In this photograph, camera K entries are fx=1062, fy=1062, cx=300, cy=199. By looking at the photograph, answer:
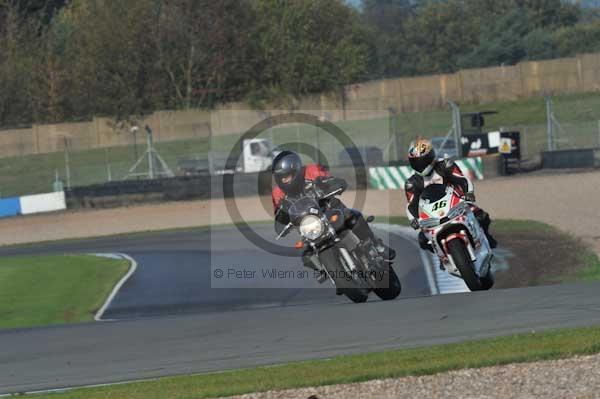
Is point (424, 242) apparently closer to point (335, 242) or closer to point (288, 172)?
point (335, 242)

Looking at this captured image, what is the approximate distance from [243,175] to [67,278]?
13756 millimetres

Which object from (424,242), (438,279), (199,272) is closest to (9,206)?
(199,272)

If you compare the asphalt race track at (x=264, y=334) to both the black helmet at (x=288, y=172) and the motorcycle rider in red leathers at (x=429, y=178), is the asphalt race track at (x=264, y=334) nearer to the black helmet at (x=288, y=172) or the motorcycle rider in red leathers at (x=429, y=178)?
the motorcycle rider in red leathers at (x=429, y=178)

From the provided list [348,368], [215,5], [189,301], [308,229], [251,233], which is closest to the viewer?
[348,368]

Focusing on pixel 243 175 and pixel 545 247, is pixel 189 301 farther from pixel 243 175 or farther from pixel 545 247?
pixel 243 175

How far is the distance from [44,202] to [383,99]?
2122 cm

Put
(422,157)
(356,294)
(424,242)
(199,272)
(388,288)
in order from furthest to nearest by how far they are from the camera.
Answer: (199,272) → (388,288) → (424,242) → (356,294) → (422,157)

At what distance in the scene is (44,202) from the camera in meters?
32.8

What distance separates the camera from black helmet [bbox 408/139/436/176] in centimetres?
1040


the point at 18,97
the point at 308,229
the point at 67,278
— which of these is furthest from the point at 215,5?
the point at 308,229

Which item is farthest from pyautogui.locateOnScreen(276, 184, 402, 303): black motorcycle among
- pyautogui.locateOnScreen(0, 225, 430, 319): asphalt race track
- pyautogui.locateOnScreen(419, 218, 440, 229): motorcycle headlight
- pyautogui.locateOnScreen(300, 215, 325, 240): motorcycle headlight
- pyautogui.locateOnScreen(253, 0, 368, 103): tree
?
pyautogui.locateOnScreen(253, 0, 368, 103): tree

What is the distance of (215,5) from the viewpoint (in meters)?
53.2

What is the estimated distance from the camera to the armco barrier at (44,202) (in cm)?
3259

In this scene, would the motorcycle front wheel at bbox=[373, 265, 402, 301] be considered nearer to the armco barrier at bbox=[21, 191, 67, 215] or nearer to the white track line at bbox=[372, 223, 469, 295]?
the white track line at bbox=[372, 223, 469, 295]
